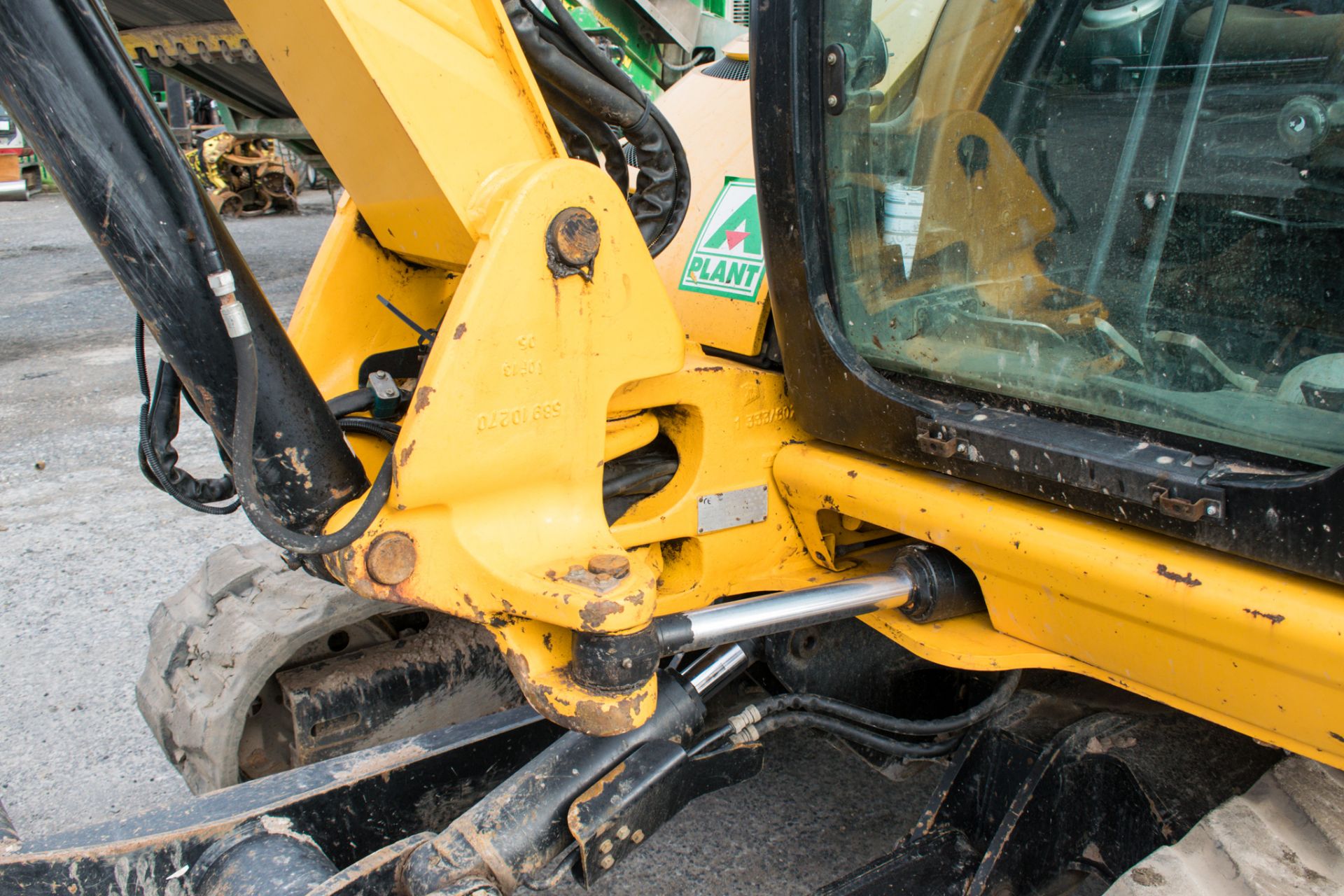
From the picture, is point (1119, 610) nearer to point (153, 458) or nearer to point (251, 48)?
point (153, 458)

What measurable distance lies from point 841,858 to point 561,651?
1038 mm

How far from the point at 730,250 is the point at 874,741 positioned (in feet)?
3.15

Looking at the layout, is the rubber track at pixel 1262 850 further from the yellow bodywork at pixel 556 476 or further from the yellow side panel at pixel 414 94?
the yellow side panel at pixel 414 94

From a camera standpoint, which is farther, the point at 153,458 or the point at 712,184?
the point at 712,184

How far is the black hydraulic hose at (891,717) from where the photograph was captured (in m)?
1.91

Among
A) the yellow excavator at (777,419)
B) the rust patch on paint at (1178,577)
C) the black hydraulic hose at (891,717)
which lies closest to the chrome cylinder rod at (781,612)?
the yellow excavator at (777,419)

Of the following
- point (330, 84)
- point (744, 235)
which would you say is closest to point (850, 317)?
point (744, 235)

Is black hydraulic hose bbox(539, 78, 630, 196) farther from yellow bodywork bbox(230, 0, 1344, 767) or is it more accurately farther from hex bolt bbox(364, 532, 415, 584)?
hex bolt bbox(364, 532, 415, 584)

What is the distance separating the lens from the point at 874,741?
6.54ft

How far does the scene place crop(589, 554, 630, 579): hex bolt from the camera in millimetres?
1464

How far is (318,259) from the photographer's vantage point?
5.94ft

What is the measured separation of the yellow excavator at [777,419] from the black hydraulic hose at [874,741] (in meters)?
0.02

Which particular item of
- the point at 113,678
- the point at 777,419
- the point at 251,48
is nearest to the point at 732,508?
the point at 777,419

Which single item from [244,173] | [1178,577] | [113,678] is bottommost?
[244,173]
